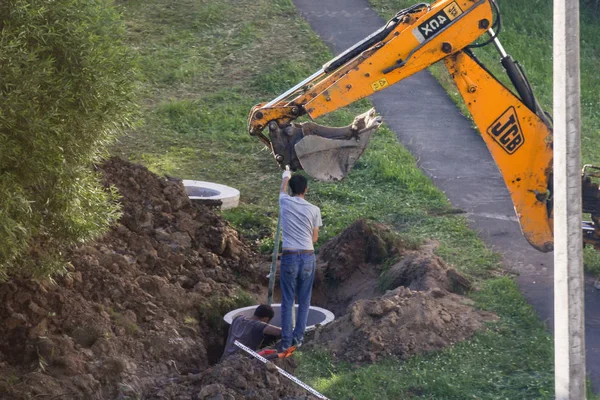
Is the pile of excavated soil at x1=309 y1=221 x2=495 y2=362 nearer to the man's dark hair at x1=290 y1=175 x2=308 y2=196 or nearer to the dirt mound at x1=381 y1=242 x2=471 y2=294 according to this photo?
the dirt mound at x1=381 y1=242 x2=471 y2=294

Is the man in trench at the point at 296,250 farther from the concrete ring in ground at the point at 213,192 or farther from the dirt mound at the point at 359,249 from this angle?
the concrete ring in ground at the point at 213,192

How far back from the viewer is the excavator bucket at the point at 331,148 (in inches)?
433

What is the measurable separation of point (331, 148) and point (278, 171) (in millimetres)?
5915

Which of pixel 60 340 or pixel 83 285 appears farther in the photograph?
pixel 83 285

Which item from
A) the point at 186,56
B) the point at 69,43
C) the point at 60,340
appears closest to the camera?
the point at 69,43

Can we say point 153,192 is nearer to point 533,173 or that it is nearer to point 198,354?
point 198,354

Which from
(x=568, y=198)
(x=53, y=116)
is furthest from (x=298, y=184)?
(x=568, y=198)

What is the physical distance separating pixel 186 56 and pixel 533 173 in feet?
37.6

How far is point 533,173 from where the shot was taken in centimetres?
1146

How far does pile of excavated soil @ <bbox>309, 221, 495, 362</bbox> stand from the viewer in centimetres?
1043

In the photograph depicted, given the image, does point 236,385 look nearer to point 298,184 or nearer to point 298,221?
point 298,221

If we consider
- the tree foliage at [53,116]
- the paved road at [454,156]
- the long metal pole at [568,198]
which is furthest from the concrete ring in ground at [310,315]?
the long metal pole at [568,198]

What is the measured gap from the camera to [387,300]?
1088cm

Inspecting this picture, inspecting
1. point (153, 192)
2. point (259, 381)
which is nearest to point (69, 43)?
point (259, 381)
